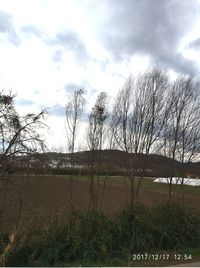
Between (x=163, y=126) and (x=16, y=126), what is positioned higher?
(x=163, y=126)

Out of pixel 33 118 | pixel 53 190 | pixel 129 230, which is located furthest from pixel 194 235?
pixel 53 190

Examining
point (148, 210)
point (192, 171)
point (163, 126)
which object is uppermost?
point (163, 126)

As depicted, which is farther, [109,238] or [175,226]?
[175,226]

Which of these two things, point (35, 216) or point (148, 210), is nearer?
point (35, 216)

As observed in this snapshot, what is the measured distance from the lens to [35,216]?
1284 cm

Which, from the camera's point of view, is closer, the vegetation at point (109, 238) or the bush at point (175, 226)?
the vegetation at point (109, 238)

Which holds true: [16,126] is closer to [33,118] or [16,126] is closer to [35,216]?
[33,118]

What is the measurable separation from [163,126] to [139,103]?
142 centimetres

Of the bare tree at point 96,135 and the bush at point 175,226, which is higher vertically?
the bare tree at point 96,135

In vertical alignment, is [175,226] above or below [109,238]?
above

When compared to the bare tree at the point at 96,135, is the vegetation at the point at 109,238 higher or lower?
lower

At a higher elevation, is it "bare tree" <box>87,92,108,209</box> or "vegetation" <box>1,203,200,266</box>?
"bare tree" <box>87,92,108,209</box>

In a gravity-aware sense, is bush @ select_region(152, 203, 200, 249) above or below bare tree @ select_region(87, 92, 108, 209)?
below

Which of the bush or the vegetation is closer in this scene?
the vegetation
